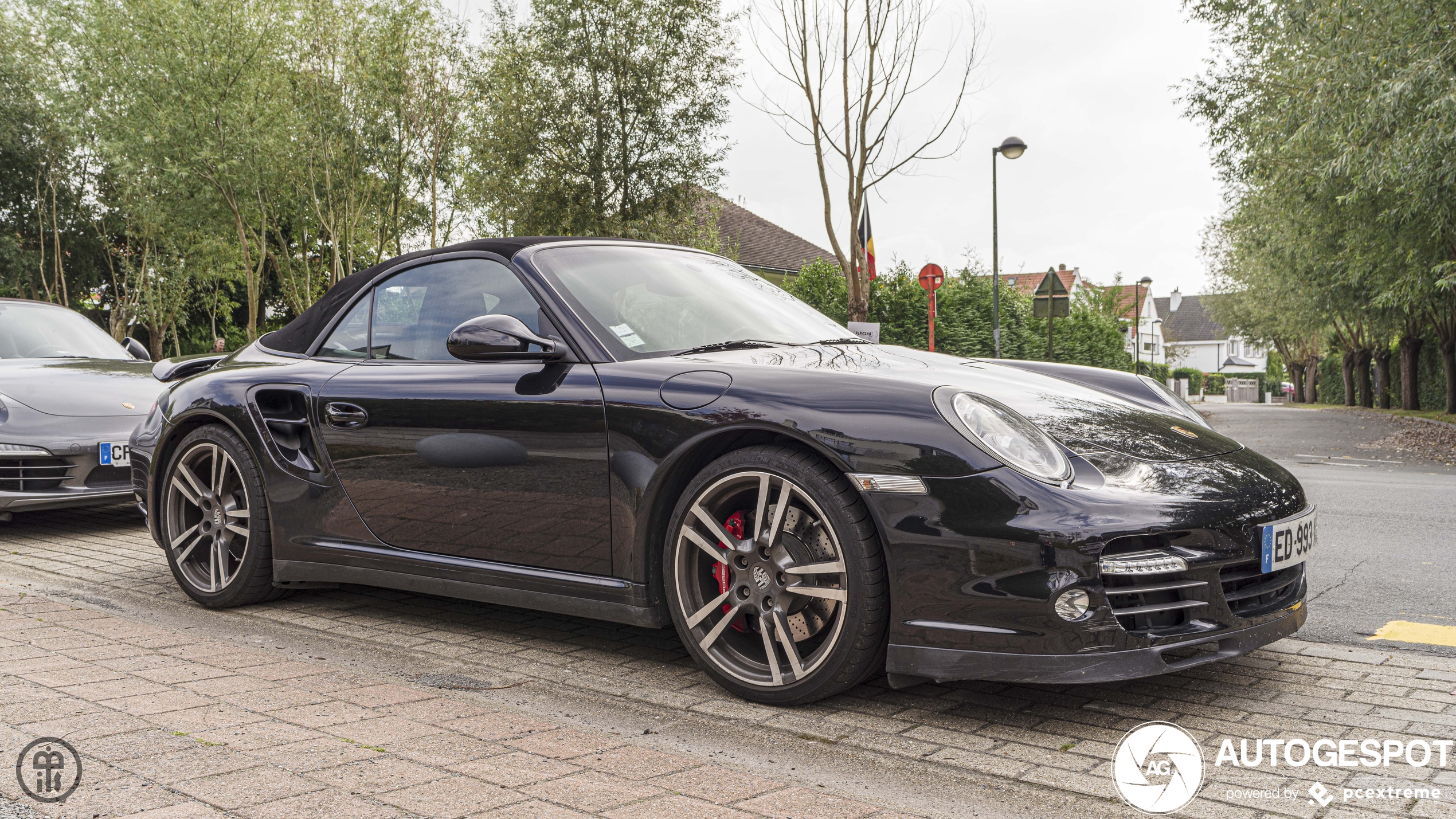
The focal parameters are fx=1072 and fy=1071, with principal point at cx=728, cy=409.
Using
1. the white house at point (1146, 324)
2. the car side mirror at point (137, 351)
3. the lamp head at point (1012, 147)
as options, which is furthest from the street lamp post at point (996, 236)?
the white house at point (1146, 324)

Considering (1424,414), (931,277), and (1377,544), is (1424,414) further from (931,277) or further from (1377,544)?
(1377,544)

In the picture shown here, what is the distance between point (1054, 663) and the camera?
2.62m

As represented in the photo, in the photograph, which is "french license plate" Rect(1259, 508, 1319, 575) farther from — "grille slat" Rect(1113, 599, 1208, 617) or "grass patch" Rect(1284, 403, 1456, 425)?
"grass patch" Rect(1284, 403, 1456, 425)

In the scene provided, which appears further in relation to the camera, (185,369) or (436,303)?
(185,369)

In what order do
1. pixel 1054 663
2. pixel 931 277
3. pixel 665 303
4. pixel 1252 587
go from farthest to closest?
pixel 931 277
pixel 665 303
pixel 1252 587
pixel 1054 663

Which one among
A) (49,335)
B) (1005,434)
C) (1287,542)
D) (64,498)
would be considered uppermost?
(49,335)

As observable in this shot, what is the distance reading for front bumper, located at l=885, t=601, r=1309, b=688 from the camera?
2619 millimetres

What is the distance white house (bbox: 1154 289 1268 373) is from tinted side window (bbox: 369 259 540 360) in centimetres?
10676

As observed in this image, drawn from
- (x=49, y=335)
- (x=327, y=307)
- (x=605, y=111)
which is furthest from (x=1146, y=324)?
(x=327, y=307)

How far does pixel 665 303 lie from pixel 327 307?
1.57m

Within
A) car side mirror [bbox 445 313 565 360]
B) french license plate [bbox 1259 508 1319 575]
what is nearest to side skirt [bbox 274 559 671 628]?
car side mirror [bbox 445 313 565 360]

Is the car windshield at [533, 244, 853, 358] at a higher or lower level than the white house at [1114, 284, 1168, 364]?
lower

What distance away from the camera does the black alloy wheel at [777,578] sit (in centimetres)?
283

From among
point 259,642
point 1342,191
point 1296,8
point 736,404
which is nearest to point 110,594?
point 259,642
